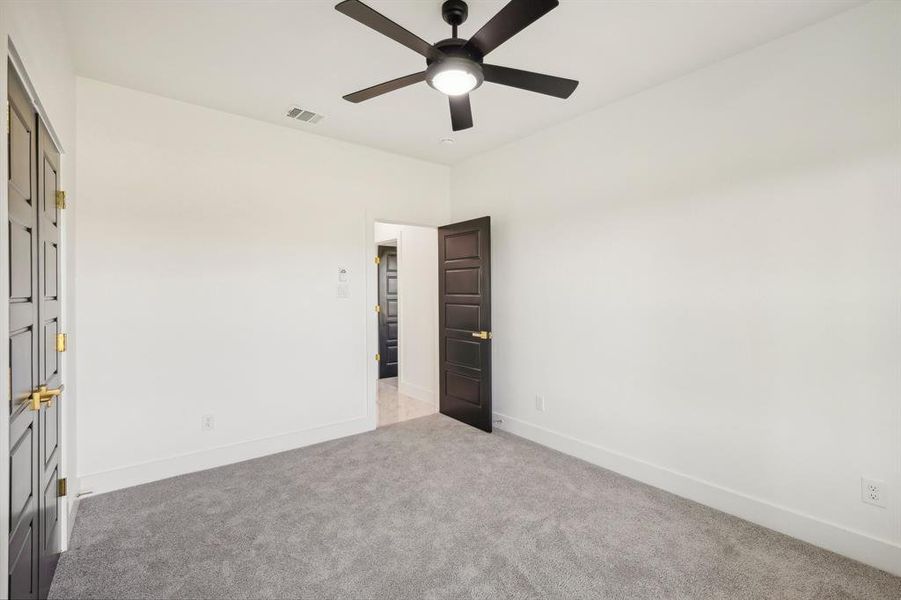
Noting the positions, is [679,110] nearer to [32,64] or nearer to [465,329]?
[465,329]

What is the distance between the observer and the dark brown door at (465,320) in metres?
4.16

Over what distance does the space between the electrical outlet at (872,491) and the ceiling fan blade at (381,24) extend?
303 cm

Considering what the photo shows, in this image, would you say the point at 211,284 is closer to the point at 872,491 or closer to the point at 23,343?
the point at 23,343

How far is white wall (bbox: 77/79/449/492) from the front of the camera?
296cm

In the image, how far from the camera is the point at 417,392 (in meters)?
5.51

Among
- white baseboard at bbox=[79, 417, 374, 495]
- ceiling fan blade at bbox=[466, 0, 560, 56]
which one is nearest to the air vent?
ceiling fan blade at bbox=[466, 0, 560, 56]

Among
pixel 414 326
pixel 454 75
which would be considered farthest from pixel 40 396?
pixel 414 326

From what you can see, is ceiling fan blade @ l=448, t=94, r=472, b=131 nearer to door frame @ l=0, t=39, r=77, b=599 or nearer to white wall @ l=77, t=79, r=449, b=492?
door frame @ l=0, t=39, r=77, b=599

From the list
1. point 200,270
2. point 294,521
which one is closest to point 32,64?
point 200,270

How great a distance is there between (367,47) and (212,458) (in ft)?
10.5

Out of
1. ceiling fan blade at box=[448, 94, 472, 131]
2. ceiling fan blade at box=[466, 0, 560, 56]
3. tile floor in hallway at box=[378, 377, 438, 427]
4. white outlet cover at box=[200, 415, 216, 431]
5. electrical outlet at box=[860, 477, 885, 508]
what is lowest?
tile floor in hallway at box=[378, 377, 438, 427]

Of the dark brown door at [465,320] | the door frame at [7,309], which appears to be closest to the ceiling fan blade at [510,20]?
the door frame at [7,309]

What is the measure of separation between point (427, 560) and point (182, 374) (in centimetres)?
233

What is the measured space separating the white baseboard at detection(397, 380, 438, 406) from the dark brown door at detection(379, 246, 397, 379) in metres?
0.88
